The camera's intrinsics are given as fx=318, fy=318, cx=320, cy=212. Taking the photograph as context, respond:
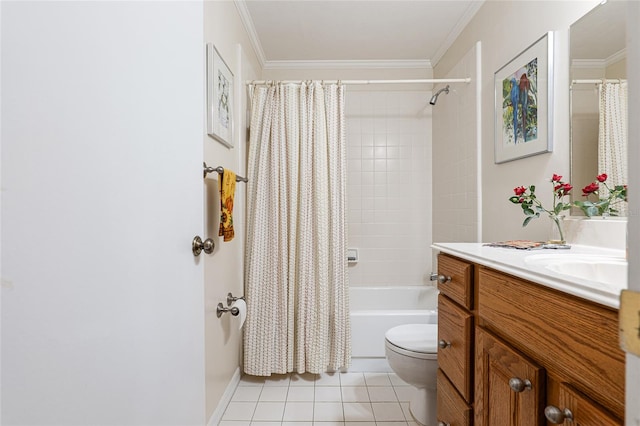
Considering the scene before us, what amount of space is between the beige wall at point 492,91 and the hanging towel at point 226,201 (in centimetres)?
145

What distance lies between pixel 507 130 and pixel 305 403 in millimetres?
1884

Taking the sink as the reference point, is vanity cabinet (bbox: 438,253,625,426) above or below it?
below

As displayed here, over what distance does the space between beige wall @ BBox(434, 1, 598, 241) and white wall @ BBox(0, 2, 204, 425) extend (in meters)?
1.43

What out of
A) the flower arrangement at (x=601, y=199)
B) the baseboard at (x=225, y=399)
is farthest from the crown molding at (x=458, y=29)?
the baseboard at (x=225, y=399)

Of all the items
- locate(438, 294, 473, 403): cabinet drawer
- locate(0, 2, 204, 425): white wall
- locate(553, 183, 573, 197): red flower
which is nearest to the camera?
locate(0, 2, 204, 425): white wall

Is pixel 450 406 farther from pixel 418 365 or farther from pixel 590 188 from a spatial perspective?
pixel 590 188

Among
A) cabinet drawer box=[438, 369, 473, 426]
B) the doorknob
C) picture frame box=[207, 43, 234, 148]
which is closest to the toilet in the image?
cabinet drawer box=[438, 369, 473, 426]

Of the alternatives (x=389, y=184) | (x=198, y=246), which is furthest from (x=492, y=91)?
(x=198, y=246)

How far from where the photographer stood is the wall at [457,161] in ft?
6.82

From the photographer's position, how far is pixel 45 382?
0.47m

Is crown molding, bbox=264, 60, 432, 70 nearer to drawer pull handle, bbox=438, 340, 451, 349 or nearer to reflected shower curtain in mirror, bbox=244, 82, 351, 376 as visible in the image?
reflected shower curtain in mirror, bbox=244, 82, 351, 376

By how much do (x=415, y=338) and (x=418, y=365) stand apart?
0.18 m

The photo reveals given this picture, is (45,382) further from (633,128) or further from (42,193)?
(633,128)

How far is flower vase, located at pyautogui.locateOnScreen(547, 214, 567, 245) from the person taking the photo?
1276mm
